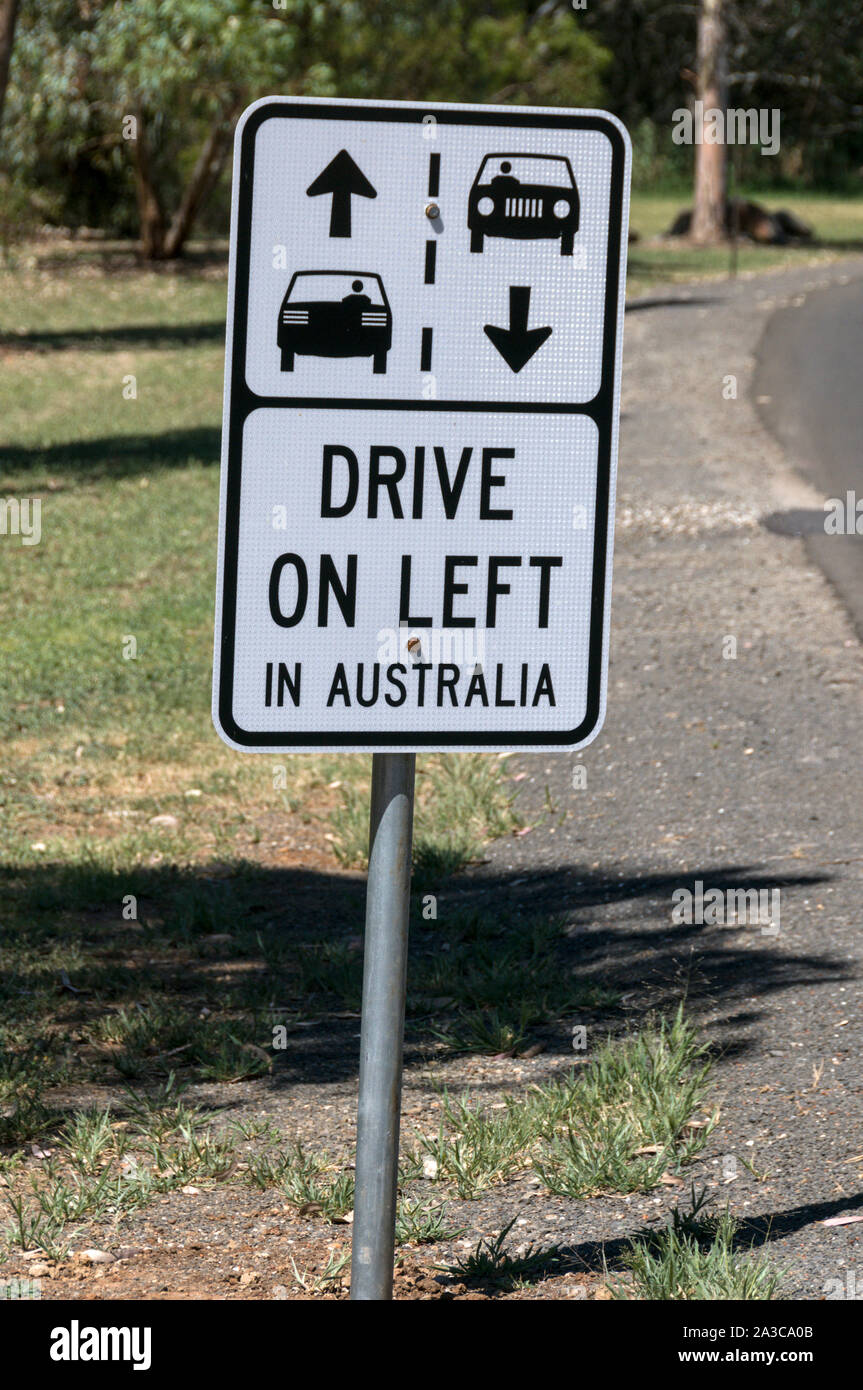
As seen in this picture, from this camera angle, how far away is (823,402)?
1581 centimetres

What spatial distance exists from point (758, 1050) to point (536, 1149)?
0.79m

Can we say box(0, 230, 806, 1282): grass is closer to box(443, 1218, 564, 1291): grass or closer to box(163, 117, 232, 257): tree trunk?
box(443, 1218, 564, 1291): grass

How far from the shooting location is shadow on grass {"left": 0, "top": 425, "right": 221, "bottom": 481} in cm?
1476

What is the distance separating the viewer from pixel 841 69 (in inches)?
1992

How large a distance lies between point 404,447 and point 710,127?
3351cm

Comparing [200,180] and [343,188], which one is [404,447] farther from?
[200,180]

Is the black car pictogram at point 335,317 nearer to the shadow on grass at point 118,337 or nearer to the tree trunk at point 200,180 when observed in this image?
the shadow on grass at point 118,337

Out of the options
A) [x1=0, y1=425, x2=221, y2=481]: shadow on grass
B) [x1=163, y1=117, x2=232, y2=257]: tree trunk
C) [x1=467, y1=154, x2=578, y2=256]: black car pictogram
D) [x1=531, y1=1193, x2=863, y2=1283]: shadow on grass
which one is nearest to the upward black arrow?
[x1=467, y1=154, x2=578, y2=256]: black car pictogram

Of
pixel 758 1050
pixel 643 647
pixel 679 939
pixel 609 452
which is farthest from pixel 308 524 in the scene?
pixel 643 647

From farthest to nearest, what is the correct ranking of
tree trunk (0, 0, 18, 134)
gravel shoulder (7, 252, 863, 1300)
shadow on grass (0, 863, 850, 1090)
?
tree trunk (0, 0, 18, 134) < shadow on grass (0, 863, 850, 1090) < gravel shoulder (7, 252, 863, 1300)

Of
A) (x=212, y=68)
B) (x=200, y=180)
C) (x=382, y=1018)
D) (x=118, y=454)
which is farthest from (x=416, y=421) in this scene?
(x=200, y=180)

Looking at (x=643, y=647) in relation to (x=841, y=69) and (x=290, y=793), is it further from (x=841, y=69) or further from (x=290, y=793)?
(x=841, y=69)

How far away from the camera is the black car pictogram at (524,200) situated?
88.8 inches

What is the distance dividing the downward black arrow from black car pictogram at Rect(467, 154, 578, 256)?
0.26 feet
